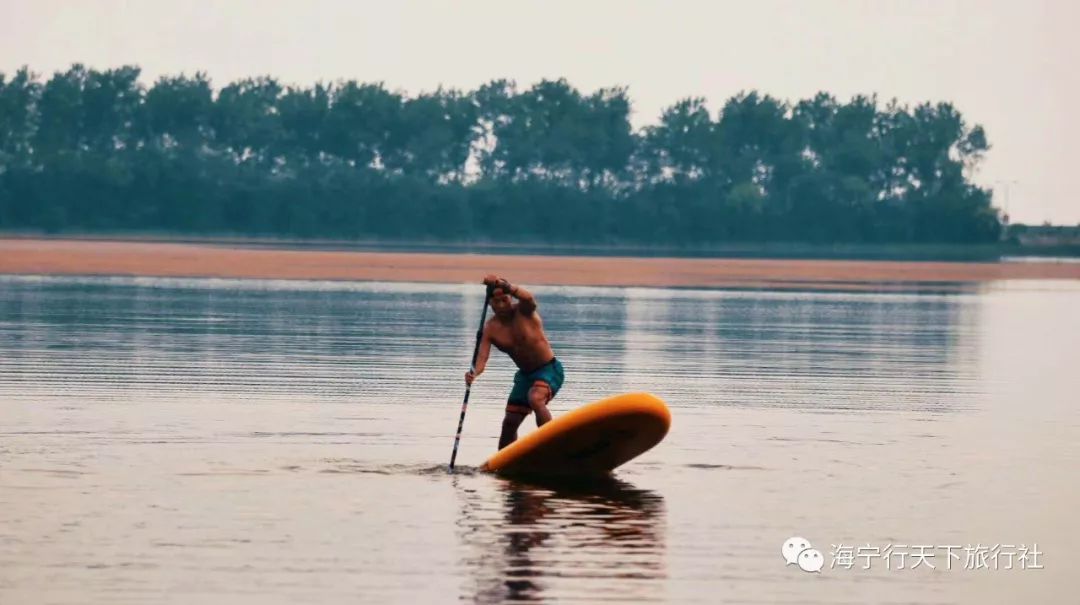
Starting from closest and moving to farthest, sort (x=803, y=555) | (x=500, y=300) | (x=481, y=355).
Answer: (x=803, y=555) → (x=500, y=300) → (x=481, y=355)

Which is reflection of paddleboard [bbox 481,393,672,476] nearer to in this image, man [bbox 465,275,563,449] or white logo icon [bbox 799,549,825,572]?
man [bbox 465,275,563,449]

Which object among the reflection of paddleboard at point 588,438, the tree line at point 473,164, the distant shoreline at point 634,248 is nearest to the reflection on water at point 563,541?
the reflection of paddleboard at point 588,438

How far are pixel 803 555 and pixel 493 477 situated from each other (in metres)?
5.02

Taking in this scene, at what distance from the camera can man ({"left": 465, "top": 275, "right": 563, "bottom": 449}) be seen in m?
22.1

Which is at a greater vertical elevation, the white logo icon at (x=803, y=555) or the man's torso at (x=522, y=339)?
the man's torso at (x=522, y=339)

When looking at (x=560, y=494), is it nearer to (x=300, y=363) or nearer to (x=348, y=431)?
(x=348, y=431)

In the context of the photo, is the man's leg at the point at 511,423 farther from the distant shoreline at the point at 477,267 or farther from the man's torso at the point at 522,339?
the distant shoreline at the point at 477,267

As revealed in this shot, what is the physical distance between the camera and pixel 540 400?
22.0 metres

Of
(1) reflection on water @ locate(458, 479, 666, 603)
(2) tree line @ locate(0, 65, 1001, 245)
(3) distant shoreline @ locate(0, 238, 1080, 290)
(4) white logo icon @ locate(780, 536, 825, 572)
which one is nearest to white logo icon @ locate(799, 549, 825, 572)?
(4) white logo icon @ locate(780, 536, 825, 572)

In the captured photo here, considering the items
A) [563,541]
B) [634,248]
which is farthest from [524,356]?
[634,248]

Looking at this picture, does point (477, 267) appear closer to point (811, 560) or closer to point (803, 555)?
point (803, 555)

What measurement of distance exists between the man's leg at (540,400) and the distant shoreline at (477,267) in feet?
193

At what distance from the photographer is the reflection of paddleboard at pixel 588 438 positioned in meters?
21.0

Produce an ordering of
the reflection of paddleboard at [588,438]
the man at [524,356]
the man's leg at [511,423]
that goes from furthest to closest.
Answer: the man's leg at [511,423] → the man at [524,356] → the reflection of paddleboard at [588,438]
